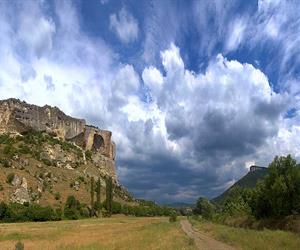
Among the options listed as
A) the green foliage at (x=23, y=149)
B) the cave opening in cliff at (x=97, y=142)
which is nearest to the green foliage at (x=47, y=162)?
the green foliage at (x=23, y=149)

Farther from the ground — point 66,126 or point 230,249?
point 66,126

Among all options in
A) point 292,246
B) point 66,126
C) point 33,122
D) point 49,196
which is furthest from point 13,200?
point 292,246

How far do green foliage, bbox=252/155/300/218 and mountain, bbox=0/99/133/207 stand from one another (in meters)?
63.2

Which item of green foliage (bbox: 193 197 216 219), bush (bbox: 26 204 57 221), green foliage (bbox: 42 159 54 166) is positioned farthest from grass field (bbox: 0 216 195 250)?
green foliage (bbox: 193 197 216 219)

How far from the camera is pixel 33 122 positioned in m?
155

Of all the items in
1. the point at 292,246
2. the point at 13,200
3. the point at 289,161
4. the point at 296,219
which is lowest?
the point at 292,246

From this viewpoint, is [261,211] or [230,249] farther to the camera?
[261,211]

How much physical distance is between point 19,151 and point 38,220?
4489 cm

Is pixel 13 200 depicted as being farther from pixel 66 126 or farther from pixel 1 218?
pixel 66 126

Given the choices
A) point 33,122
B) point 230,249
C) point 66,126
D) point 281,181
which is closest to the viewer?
point 230,249

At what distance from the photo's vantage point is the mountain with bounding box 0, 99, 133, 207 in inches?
4328

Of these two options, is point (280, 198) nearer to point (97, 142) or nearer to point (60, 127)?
point (60, 127)

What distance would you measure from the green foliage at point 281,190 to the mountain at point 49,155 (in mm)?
63220

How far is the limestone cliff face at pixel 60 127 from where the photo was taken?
5901 inches
